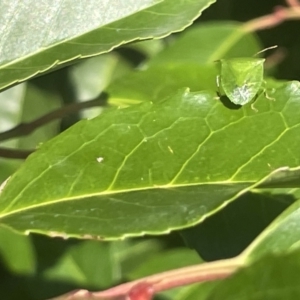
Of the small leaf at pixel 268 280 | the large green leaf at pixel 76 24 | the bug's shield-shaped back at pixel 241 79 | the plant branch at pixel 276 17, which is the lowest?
the plant branch at pixel 276 17

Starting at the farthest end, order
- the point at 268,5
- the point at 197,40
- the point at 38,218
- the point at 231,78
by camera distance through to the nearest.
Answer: the point at 268,5 → the point at 197,40 → the point at 231,78 → the point at 38,218

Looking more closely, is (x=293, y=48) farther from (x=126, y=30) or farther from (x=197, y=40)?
(x=126, y=30)

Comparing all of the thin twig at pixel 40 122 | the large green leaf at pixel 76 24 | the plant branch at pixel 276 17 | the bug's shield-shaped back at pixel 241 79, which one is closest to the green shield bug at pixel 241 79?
the bug's shield-shaped back at pixel 241 79

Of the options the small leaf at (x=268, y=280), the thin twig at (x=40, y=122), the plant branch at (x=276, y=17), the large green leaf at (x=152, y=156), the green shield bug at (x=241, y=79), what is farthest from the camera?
the plant branch at (x=276, y=17)

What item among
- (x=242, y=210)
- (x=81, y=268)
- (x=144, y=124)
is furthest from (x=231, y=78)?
(x=81, y=268)

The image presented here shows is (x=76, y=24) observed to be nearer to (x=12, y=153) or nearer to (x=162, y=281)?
(x=12, y=153)

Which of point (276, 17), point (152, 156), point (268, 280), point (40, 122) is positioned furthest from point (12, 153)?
point (276, 17)

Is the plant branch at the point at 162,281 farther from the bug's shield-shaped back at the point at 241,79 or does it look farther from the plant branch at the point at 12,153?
the plant branch at the point at 12,153
